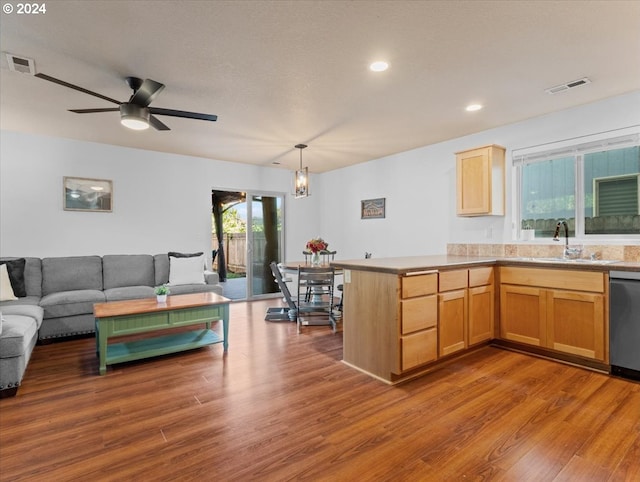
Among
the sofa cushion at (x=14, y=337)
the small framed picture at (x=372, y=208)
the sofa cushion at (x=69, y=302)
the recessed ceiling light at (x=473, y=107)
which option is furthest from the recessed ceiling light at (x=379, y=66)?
the sofa cushion at (x=69, y=302)

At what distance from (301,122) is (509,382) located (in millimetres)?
3290

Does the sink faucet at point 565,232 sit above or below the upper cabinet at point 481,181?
below

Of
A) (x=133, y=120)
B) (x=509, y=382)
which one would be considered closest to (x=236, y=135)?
(x=133, y=120)

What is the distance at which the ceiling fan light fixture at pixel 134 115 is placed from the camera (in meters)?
2.79

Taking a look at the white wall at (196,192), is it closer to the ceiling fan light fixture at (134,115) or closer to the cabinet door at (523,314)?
the cabinet door at (523,314)

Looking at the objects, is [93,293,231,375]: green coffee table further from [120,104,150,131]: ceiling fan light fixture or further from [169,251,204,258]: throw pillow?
[120,104,150,131]: ceiling fan light fixture

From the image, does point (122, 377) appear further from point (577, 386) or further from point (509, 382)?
point (577, 386)

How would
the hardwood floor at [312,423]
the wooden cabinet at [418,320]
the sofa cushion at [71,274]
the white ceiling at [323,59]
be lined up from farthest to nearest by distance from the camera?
the sofa cushion at [71,274] → the wooden cabinet at [418,320] → the white ceiling at [323,59] → the hardwood floor at [312,423]

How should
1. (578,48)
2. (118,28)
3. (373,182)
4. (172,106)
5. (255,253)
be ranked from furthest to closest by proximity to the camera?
1. (255,253)
2. (373,182)
3. (172,106)
4. (578,48)
5. (118,28)

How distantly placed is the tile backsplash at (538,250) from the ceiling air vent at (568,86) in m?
1.53

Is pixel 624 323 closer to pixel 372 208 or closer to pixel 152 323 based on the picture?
pixel 372 208

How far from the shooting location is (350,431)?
202 centimetres

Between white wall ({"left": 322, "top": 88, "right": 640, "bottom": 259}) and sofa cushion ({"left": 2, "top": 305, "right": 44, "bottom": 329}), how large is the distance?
4516 millimetres

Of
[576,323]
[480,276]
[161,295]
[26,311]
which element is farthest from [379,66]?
[26,311]
